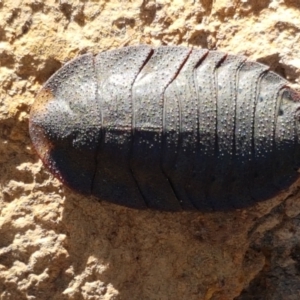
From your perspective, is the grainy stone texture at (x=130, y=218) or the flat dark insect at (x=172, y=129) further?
the grainy stone texture at (x=130, y=218)

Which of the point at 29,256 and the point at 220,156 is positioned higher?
the point at 220,156

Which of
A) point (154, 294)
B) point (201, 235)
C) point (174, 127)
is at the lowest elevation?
point (154, 294)

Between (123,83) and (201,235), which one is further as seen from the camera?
(201,235)

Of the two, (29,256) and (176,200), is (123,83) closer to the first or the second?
(176,200)

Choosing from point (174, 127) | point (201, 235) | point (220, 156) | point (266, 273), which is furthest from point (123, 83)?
point (266, 273)
